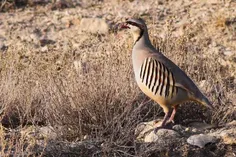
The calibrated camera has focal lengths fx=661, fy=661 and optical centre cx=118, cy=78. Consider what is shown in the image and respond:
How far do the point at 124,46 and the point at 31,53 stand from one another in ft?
7.97

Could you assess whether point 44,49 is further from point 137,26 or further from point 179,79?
point 179,79

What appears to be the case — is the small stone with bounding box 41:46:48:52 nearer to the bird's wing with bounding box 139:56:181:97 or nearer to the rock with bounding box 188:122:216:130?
the rock with bounding box 188:122:216:130

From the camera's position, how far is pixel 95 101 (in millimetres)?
6250

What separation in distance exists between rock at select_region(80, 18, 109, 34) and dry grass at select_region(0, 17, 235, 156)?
11.5 ft

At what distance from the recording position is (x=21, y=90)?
6965 mm

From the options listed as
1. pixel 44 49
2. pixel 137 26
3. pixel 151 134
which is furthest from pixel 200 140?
pixel 44 49

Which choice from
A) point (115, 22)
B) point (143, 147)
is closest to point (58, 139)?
point (143, 147)

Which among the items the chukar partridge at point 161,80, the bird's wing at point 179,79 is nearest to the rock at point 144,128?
the chukar partridge at point 161,80

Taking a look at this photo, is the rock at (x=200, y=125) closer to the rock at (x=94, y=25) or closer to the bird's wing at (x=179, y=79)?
the bird's wing at (x=179, y=79)

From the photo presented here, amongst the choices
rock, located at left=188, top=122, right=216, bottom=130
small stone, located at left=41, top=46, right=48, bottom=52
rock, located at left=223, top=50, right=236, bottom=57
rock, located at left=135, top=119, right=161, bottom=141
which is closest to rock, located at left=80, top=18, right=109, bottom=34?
small stone, located at left=41, top=46, right=48, bottom=52

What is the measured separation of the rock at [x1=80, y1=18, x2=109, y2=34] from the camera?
11227mm

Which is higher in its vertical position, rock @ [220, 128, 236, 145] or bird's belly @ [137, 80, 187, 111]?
bird's belly @ [137, 80, 187, 111]

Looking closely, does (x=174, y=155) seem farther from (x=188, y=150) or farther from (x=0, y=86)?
(x=0, y=86)

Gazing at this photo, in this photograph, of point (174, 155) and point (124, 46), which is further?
point (124, 46)
